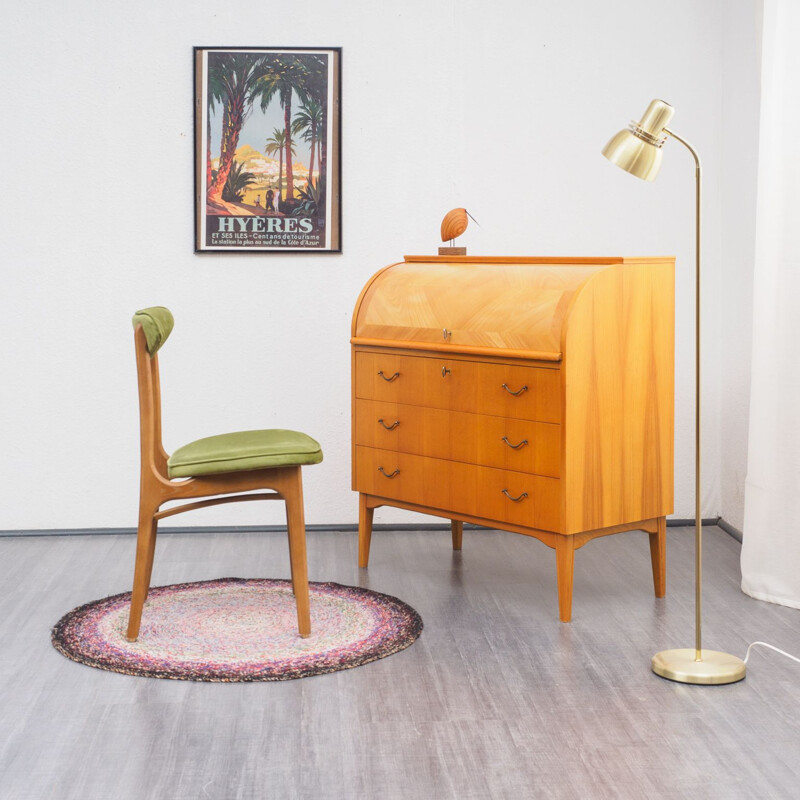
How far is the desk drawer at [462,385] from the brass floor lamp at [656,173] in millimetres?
527

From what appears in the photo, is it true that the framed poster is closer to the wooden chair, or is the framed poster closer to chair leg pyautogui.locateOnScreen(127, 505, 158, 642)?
the wooden chair

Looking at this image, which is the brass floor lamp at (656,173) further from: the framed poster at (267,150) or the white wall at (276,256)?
the framed poster at (267,150)

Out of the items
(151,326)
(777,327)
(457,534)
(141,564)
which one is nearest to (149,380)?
(151,326)

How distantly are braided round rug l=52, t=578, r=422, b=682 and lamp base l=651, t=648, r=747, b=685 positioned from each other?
0.68 m

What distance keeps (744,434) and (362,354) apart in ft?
5.17

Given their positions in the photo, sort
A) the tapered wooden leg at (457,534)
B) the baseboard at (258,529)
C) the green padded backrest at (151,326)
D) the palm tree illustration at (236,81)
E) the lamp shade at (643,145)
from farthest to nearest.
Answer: the baseboard at (258,529) → the palm tree illustration at (236,81) → the tapered wooden leg at (457,534) → the green padded backrest at (151,326) → the lamp shade at (643,145)

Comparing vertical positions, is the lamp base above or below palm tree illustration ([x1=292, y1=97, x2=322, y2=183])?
below

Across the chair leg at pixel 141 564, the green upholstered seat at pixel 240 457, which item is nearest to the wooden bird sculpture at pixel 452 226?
the green upholstered seat at pixel 240 457

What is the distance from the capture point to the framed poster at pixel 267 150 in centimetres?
418

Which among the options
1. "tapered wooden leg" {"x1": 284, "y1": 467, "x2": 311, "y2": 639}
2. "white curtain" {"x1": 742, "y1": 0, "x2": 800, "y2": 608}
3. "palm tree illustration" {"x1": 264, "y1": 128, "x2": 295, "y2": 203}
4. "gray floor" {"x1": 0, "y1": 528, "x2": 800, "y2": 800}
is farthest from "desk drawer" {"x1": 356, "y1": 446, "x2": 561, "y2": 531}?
"palm tree illustration" {"x1": 264, "y1": 128, "x2": 295, "y2": 203}

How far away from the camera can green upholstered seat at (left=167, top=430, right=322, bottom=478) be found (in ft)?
9.46

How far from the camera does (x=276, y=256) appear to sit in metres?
4.30

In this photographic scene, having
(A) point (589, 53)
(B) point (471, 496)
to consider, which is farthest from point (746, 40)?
(B) point (471, 496)

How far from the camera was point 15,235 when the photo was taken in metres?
4.21
